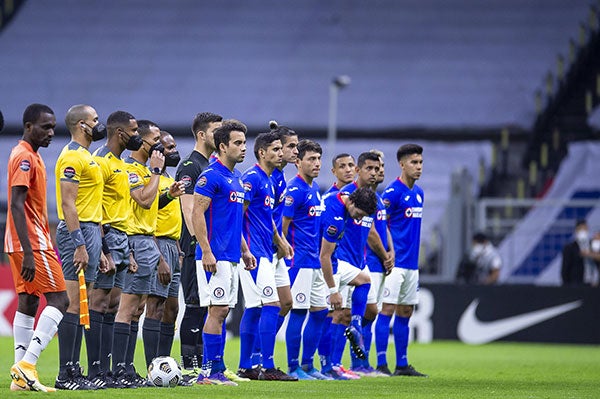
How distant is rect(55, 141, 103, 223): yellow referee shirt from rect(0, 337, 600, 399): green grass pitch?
1.47m

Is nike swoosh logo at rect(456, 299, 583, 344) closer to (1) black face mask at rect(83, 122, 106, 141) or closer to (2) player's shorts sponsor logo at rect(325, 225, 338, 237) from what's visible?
(2) player's shorts sponsor logo at rect(325, 225, 338, 237)

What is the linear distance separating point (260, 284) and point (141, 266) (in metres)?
1.21

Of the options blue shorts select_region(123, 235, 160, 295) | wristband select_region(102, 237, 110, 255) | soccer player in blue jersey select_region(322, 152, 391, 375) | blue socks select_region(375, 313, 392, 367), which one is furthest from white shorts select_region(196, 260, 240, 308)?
blue socks select_region(375, 313, 392, 367)

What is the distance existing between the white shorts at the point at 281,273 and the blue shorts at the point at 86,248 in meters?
2.30

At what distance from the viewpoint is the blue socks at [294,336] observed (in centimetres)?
1229

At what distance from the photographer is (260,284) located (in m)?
11.4

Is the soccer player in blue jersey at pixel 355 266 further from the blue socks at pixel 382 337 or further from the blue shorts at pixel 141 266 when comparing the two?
the blue shorts at pixel 141 266

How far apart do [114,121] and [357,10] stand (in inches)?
1103

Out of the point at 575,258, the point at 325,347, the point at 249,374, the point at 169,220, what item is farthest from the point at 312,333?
the point at 575,258

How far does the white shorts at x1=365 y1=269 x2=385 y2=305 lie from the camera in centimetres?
1371

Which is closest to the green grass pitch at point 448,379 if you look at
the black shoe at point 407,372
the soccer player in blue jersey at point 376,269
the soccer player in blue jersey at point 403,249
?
the black shoe at point 407,372

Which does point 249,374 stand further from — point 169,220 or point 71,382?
point 71,382

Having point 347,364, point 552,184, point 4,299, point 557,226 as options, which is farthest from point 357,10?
point 347,364

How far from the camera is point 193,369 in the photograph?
1190cm
